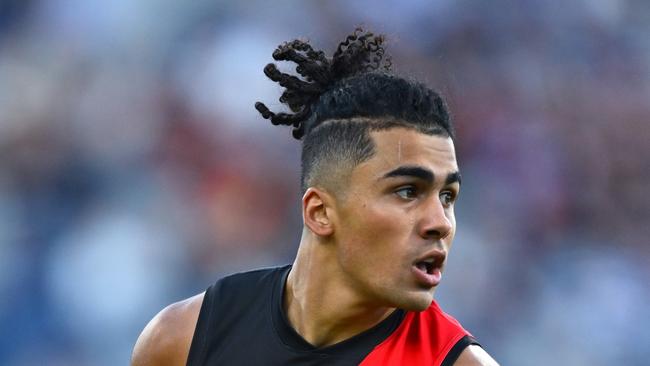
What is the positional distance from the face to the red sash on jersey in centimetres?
16

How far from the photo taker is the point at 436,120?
3.52 metres

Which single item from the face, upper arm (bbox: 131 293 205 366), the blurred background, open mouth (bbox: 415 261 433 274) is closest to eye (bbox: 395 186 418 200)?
the face

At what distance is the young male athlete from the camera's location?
133 inches

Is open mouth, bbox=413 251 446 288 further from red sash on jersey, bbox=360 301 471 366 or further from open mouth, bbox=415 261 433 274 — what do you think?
red sash on jersey, bbox=360 301 471 366

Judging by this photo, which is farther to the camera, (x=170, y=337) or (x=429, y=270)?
(x=170, y=337)

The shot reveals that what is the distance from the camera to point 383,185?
11.2 feet

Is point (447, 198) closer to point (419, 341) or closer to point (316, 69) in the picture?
point (419, 341)

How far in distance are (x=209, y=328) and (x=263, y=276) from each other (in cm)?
32

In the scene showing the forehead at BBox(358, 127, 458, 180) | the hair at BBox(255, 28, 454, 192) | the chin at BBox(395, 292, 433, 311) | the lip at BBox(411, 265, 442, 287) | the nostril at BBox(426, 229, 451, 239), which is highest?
the hair at BBox(255, 28, 454, 192)

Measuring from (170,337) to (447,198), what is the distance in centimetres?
123

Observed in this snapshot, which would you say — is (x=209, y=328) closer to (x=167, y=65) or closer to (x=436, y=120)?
(x=436, y=120)

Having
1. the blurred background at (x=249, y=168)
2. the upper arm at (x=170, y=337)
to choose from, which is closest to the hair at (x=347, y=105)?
the upper arm at (x=170, y=337)

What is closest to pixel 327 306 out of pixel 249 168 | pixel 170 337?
pixel 170 337

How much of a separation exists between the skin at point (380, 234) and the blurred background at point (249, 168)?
10.4 feet
